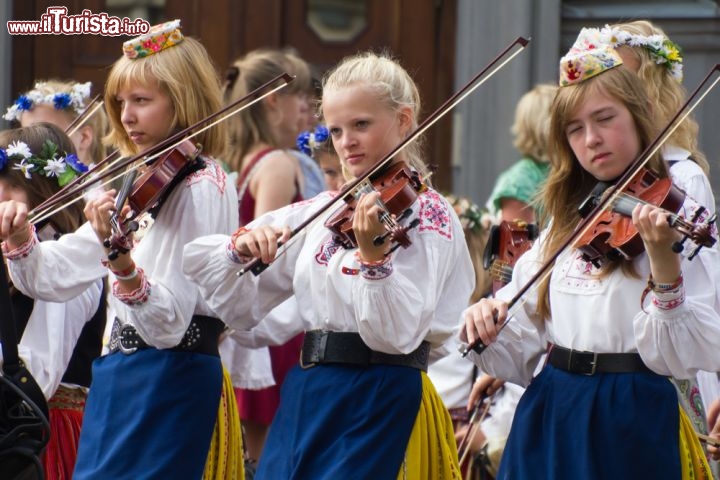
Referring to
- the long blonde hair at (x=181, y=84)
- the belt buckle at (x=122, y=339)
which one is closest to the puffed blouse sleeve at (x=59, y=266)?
the belt buckle at (x=122, y=339)

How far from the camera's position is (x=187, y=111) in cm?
443

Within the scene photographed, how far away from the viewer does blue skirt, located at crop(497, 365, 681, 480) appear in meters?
3.63

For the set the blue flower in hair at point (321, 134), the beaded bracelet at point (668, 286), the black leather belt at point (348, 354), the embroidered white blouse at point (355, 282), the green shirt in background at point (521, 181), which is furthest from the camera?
the green shirt in background at point (521, 181)

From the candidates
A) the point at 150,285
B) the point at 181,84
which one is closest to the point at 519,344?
the point at 150,285

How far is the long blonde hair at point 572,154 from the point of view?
3.91 metres

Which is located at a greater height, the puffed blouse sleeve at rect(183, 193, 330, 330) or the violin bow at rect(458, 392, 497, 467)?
the puffed blouse sleeve at rect(183, 193, 330, 330)

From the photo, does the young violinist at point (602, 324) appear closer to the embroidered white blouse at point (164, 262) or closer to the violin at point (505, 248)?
the violin at point (505, 248)

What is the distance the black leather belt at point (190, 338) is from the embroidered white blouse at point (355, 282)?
6.7 inches

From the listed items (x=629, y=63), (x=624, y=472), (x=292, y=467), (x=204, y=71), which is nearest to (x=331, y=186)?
(x=204, y=71)

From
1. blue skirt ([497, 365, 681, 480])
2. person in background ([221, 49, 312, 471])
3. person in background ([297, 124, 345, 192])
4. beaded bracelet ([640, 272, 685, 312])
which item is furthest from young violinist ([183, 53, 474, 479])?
person in background ([221, 49, 312, 471])

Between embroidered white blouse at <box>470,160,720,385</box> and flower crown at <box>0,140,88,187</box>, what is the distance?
4.86 feet

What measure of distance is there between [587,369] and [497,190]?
2.74 meters

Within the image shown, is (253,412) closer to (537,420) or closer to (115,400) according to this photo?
(115,400)

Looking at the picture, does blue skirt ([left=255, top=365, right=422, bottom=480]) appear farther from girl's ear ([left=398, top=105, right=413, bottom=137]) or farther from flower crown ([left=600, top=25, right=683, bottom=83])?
flower crown ([left=600, top=25, right=683, bottom=83])
